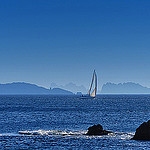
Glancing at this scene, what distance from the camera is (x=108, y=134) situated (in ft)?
191

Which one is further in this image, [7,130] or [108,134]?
[7,130]

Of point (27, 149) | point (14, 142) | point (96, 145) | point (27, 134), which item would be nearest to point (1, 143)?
point (14, 142)

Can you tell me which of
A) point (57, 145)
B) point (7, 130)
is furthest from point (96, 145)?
point (7, 130)

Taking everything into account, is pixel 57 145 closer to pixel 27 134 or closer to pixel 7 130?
pixel 27 134

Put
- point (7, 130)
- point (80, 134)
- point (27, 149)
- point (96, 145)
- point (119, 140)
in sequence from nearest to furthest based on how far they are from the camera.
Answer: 1. point (27, 149)
2. point (96, 145)
3. point (119, 140)
4. point (80, 134)
5. point (7, 130)

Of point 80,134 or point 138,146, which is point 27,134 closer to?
point 80,134

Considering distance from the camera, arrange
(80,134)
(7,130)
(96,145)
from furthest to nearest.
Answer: (7,130) < (80,134) < (96,145)

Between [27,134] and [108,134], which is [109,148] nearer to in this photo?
[108,134]

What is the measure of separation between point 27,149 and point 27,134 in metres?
13.5

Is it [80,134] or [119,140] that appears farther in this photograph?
[80,134]

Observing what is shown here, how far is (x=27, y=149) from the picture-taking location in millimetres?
44562

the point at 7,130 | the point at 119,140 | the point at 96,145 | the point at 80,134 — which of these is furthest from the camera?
the point at 7,130

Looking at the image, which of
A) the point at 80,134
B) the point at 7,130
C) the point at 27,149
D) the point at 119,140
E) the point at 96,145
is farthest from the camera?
the point at 7,130

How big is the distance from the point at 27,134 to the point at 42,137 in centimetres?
454
